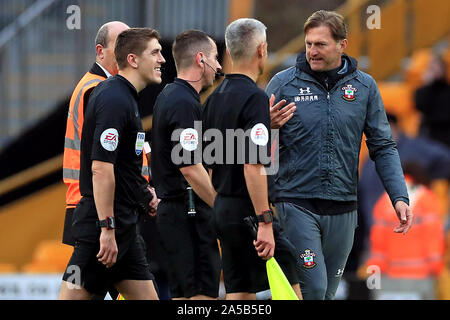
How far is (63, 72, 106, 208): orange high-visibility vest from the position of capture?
6465 mm

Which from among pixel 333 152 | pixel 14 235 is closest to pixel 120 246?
pixel 333 152

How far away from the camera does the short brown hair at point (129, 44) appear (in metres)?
6.27

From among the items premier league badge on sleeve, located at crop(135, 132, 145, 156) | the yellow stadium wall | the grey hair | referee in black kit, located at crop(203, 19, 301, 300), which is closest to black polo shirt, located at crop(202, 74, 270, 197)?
referee in black kit, located at crop(203, 19, 301, 300)

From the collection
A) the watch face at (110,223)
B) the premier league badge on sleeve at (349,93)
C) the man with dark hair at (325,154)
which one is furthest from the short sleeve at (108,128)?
the premier league badge on sleeve at (349,93)

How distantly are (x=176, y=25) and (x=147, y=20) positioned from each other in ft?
1.15

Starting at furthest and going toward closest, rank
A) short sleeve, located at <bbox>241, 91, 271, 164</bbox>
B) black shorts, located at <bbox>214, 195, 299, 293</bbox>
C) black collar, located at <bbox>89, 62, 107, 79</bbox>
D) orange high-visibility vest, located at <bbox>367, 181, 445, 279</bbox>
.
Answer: orange high-visibility vest, located at <bbox>367, 181, 445, 279</bbox> → black collar, located at <bbox>89, 62, 107, 79</bbox> → black shorts, located at <bbox>214, 195, 299, 293</bbox> → short sleeve, located at <bbox>241, 91, 271, 164</bbox>

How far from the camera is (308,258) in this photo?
621cm

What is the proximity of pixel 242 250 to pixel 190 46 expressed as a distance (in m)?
1.43

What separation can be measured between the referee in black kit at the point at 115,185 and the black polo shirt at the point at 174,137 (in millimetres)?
136

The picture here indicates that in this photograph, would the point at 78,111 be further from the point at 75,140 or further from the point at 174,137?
the point at 174,137

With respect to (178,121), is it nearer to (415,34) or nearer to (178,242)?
(178,242)

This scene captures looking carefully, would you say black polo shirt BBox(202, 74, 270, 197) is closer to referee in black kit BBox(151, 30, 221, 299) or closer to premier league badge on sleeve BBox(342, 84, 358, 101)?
referee in black kit BBox(151, 30, 221, 299)

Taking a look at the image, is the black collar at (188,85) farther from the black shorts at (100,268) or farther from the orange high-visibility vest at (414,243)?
the orange high-visibility vest at (414,243)

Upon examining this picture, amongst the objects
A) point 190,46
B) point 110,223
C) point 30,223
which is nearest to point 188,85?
point 190,46
